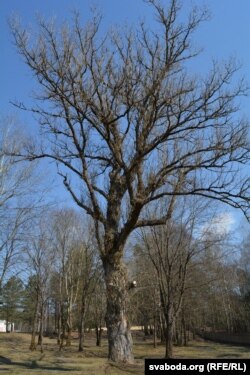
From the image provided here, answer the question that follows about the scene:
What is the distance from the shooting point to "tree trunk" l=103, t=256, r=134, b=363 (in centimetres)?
1362

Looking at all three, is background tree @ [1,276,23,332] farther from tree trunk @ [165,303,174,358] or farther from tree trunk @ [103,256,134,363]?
tree trunk @ [103,256,134,363]

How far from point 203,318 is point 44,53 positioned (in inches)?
1926

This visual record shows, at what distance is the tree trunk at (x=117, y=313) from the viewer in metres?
13.6

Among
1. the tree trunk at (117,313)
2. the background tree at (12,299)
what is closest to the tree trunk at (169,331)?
the tree trunk at (117,313)

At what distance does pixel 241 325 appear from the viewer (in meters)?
57.5

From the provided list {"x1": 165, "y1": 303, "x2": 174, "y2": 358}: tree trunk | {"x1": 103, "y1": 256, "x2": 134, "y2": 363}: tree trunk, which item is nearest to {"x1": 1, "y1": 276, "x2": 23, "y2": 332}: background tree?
{"x1": 165, "y1": 303, "x2": 174, "y2": 358}: tree trunk

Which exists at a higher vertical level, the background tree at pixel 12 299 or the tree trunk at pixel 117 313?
the background tree at pixel 12 299

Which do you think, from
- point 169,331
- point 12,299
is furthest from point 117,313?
point 12,299

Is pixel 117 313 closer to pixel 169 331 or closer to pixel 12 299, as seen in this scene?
pixel 169 331

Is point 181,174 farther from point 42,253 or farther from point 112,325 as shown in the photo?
→ point 42,253

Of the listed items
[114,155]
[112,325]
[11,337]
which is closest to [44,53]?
[114,155]

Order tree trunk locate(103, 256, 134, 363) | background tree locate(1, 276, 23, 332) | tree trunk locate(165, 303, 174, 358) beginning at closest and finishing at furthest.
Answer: tree trunk locate(103, 256, 134, 363) → tree trunk locate(165, 303, 174, 358) → background tree locate(1, 276, 23, 332)

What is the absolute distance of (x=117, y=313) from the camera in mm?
13977

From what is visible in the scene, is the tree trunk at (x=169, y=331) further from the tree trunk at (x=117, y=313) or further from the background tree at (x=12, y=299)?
the background tree at (x=12, y=299)
